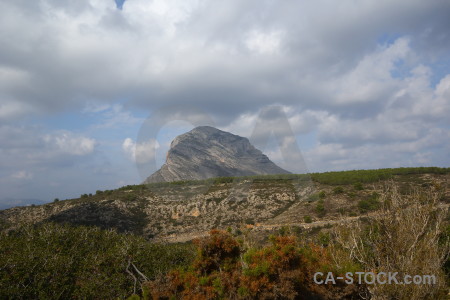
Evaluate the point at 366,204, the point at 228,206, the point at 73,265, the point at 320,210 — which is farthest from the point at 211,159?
the point at 73,265

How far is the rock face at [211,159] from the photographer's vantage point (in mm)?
51625

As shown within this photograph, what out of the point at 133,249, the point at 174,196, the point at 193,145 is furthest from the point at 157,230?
the point at 133,249

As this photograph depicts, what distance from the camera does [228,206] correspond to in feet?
163

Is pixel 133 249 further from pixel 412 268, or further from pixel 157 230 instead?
pixel 157 230

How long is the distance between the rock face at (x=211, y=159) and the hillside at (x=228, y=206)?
3678 millimetres

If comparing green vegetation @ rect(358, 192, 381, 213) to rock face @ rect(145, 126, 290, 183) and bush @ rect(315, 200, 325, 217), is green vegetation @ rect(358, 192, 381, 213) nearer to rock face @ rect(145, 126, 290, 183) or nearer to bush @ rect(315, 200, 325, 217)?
bush @ rect(315, 200, 325, 217)

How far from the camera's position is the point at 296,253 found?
305 inches

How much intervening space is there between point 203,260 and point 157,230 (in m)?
37.5

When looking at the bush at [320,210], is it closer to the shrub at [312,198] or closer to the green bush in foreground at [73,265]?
the shrub at [312,198]

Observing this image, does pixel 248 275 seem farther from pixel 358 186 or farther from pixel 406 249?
pixel 358 186

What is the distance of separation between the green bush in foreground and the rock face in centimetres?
3682

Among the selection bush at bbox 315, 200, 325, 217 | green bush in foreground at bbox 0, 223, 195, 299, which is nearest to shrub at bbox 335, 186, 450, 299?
green bush in foreground at bbox 0, 223, 195, 299

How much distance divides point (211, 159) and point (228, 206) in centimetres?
795

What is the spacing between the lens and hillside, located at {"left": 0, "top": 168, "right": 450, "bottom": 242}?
41.2 metres
